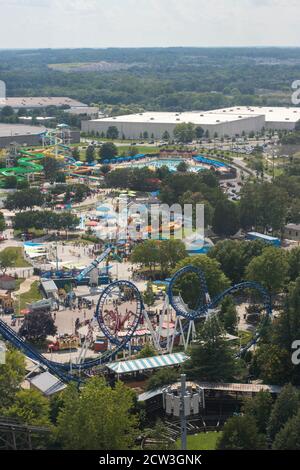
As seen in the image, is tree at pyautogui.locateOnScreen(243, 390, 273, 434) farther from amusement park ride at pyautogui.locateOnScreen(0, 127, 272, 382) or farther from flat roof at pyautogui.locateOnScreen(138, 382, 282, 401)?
amusement park ride at pyautogui.locateOnScreen(0, 127, 272, 382)

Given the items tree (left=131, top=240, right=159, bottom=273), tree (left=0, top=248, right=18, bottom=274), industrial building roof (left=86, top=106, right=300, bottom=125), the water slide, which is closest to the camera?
tree (left=131, top=240, right=159, bottom=273)

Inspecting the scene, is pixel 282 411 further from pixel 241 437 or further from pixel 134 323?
pixel 134 323

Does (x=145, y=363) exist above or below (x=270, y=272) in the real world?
below

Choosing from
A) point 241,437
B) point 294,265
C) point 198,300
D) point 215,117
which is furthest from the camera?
point 215,117

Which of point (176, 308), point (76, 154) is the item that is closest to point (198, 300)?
point (176, 308)

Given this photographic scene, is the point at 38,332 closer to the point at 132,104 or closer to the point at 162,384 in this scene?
the point at 162,384

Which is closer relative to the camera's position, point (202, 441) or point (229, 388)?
point (202, 441)

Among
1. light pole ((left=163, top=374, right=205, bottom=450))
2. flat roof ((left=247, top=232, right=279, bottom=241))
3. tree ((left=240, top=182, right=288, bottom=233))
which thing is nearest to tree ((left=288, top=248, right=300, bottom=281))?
flat roof ((left=247, top=232, right=279, bottom=241))
